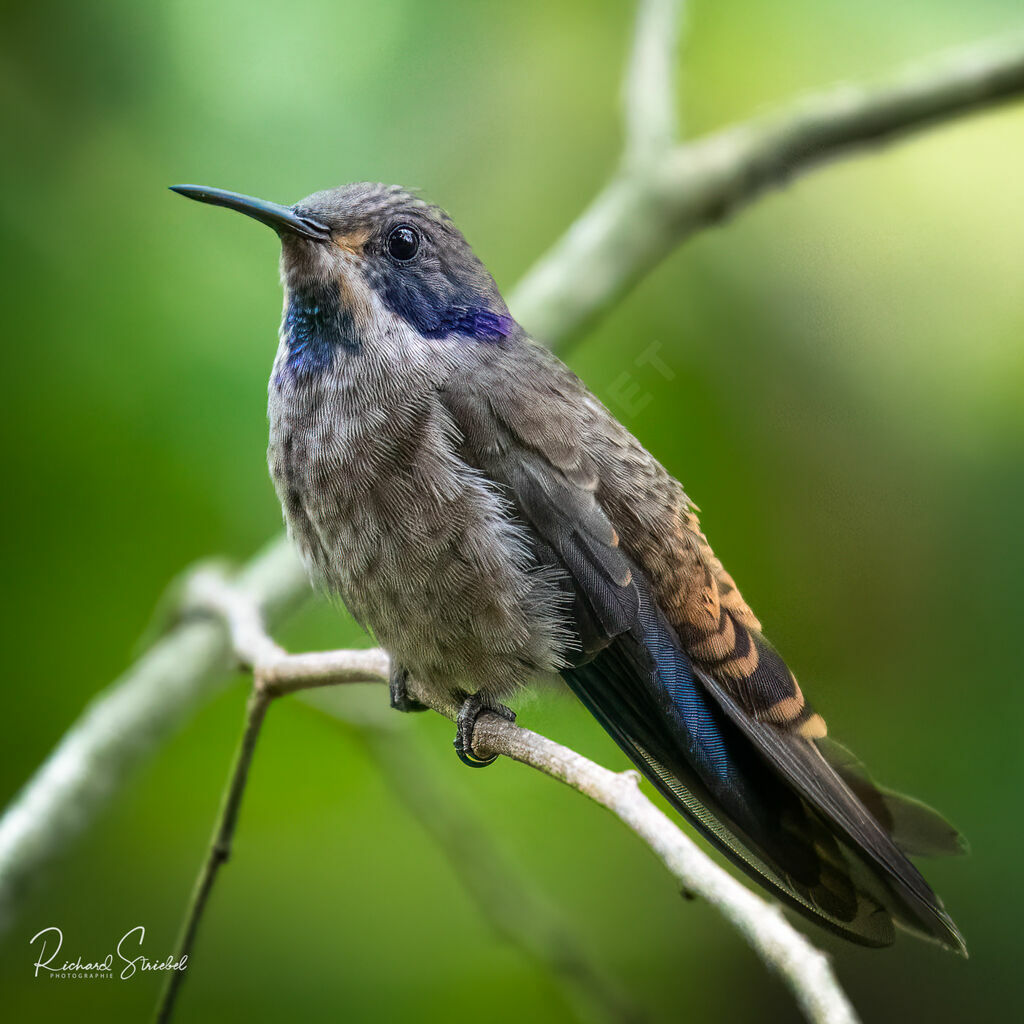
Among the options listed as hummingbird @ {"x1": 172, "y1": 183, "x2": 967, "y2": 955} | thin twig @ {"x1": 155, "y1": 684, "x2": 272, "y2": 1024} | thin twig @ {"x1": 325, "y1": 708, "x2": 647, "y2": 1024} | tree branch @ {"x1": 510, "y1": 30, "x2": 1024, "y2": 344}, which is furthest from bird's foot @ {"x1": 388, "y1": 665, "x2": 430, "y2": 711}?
tree branch @ {"x1": 510, "y1": 30, "x2": 1024, "y2": 344}

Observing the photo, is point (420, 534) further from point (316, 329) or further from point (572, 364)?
point (572, 364)

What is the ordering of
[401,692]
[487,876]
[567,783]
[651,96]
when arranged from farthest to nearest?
[651,96] → [487,876] → [401,692] → [567,783]

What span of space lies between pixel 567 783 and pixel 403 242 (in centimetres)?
74

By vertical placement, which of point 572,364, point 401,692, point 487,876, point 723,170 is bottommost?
point 487,876

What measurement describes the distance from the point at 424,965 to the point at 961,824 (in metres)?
1.05

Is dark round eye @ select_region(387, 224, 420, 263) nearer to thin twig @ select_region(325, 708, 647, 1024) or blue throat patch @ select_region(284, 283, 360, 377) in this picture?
blue throat patch @ select_region(284, 283, 360, 377)

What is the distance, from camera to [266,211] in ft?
3.97

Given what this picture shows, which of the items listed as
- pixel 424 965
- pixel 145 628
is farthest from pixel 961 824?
pixel 145 628

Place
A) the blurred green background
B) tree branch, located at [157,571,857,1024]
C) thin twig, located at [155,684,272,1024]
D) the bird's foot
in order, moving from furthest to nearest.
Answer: the blurred green background, the bird's foot, thin twig, located at [155,684,272,1024], tree branch, located at [157,571,857,1024]

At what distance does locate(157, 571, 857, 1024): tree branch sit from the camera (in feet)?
2.40

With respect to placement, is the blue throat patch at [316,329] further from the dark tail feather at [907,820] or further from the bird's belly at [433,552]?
the dark tail feather at [907,820]

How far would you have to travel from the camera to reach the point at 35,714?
2189 mm

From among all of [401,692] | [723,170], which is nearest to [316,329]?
[401,692]

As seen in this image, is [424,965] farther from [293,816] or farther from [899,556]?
[899,556]
